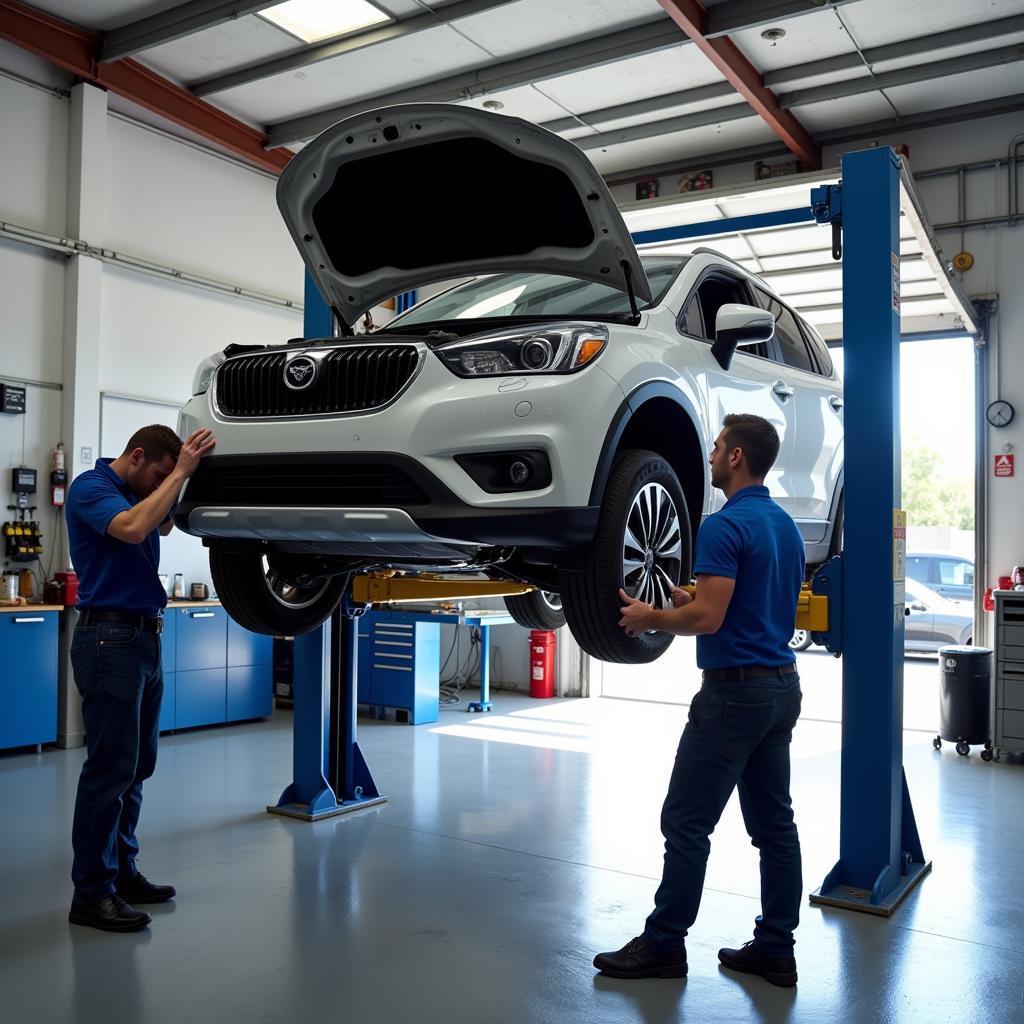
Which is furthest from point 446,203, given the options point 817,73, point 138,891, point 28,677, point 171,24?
point 817,73

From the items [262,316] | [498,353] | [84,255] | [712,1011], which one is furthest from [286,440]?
[262,316]

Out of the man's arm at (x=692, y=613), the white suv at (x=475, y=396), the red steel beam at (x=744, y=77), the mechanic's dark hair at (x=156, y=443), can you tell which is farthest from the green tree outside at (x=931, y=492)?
the mechanic's dark hair at (x=156, y=443)

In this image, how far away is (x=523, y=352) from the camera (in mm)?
2646

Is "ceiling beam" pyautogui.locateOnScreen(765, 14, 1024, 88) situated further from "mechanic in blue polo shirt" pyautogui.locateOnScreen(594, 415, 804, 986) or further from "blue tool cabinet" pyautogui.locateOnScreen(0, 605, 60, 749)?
"blue tool cabinet" pyautogui.locateOnScreen(0, 605, 60, 749)

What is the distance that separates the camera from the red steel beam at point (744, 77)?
5.92 m

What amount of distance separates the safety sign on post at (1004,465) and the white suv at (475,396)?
4704 mm

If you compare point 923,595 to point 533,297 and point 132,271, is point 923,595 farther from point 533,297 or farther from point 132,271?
point 533,297

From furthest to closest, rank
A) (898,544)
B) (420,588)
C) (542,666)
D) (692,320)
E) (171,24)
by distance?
(542,666) → (171,24) → (420,588) → (898,544) → (692,320)

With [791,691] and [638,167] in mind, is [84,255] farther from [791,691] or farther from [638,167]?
[791,691]

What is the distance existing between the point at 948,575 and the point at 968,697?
194 inches

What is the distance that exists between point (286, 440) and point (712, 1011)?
193cm

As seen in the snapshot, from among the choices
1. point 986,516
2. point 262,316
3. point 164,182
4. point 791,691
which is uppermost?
point 164,182

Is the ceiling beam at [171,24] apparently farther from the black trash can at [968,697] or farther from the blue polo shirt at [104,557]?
the black trash can at [968,697]

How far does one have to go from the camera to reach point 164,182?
7.63m
